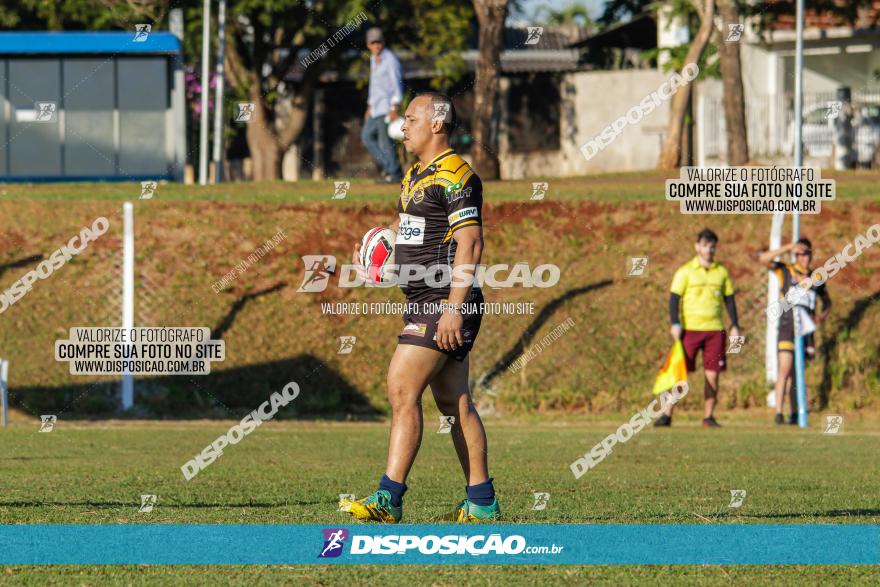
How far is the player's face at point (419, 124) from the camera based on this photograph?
25.0 feet

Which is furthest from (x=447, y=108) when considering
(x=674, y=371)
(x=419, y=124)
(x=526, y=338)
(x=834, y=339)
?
(x=834, y=339)

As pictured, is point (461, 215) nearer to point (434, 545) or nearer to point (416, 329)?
point (416, 329)

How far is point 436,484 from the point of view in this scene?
10.2 m

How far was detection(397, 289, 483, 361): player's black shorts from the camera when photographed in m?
7.50

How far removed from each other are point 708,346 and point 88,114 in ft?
63.1

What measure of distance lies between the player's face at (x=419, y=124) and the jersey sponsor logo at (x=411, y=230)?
0.34 metres

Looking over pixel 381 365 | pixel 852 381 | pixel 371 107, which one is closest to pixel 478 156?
pixel 371 107

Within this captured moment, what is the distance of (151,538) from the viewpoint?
6.21m

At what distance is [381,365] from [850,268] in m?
6.85

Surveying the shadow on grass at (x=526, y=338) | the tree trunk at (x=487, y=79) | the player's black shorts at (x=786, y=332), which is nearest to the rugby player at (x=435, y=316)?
the player's black shorts at (x=786, y=332)

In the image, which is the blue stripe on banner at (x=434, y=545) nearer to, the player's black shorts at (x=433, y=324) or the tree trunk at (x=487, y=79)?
the player's black shorts at (x=433, y=324)

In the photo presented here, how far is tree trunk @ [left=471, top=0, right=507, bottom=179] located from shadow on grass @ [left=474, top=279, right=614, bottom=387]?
6.14m

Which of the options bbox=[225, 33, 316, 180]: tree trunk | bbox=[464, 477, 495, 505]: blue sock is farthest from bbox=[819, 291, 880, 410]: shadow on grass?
bbox=[225, 33, 316, 180]: tree trunk

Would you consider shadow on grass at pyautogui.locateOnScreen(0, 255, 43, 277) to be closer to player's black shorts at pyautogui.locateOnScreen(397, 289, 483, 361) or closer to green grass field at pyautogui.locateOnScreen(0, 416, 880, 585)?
green grass field at pyautogui.locateOnScreen(0, 416, 880, 585)
